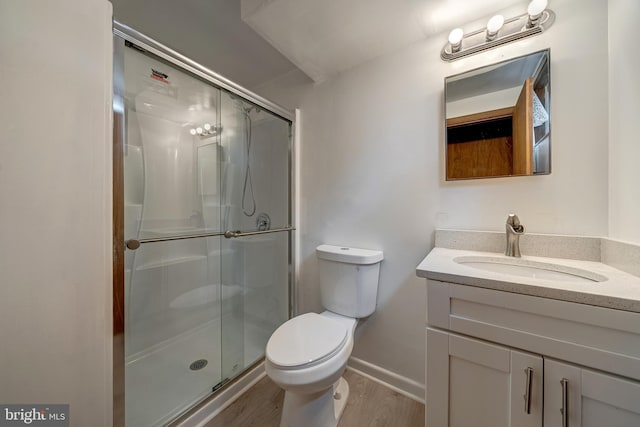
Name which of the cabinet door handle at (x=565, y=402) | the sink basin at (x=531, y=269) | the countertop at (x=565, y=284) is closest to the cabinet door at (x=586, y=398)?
the cabinet door handle at (x=565, y=402)

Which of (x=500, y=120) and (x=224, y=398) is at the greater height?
(x=500, y=120)

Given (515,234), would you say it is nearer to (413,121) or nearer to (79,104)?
(413,121)

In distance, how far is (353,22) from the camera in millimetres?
1099

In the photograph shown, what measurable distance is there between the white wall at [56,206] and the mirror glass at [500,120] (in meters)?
1.43

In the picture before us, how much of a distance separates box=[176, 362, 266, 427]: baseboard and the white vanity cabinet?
1.04 meters

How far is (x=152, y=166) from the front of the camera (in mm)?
1396

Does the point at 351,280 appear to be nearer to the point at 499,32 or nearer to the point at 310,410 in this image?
the point at 310,410

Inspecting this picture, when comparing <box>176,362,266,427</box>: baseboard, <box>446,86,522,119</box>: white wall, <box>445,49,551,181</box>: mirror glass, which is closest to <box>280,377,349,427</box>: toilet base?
<box>176,362,266,427</box>: baseboard

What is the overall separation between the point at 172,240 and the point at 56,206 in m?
0.71

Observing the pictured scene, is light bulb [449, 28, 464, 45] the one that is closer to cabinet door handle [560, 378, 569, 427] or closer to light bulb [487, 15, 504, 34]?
light bulb [487, 15, 504, 34]

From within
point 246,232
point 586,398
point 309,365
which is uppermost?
point 246,232

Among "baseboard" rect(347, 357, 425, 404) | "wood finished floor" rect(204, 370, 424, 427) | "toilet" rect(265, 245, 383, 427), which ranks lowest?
"wood finished floor" rect(204, 370, 424, 427)

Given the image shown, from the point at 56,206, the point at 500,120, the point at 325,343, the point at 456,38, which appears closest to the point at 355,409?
the point at 325,343

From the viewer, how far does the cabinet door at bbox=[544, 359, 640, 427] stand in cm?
53
